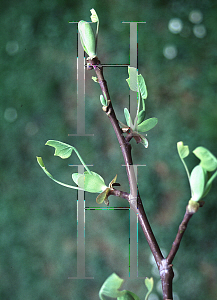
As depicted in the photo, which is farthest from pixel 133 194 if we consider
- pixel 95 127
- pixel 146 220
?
pixel 95 127

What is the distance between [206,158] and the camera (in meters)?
0.14

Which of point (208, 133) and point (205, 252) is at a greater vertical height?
point (208, 133)

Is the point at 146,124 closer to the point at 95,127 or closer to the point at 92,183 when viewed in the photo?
the point at 92,183

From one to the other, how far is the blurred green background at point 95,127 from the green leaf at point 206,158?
262mm

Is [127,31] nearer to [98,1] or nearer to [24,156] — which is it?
[98,1]

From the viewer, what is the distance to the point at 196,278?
379 mm

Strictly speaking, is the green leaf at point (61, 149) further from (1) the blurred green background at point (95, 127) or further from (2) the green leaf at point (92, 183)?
(1) the blurred green background at point (95, 127)

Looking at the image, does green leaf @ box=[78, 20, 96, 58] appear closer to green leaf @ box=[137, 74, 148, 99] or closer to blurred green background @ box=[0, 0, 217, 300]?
Answer: green leaf @ box=[137, 74, 148, 99]

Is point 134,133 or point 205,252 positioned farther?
Result: point 205,252

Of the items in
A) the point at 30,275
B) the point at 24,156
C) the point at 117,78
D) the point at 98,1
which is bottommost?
the point at 30,275

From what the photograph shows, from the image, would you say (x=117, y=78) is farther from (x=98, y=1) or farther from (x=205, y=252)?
(x=205, y=252)

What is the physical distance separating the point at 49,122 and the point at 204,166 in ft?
1.00

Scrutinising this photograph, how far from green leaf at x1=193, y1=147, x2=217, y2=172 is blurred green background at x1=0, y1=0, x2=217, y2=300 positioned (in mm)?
262

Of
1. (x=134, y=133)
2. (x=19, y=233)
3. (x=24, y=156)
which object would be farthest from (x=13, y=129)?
(x=134, y=133)
